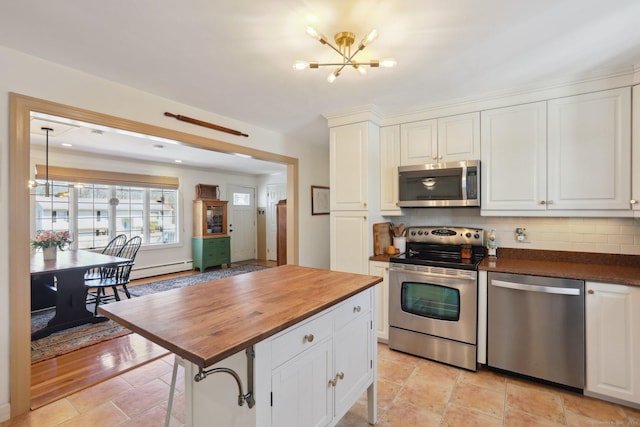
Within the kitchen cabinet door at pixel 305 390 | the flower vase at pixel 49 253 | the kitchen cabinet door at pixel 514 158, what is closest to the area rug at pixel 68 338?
the flower vase at pixel 49 253

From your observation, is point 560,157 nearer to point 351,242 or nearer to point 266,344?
point 351,242

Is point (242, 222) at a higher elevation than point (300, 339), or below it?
higher

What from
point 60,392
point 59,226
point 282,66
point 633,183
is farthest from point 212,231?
point 633,183

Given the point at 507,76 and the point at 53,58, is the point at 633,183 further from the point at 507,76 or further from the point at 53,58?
the point at 53,58

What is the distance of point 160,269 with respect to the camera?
618 cm

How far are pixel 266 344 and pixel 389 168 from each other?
2.47 metres

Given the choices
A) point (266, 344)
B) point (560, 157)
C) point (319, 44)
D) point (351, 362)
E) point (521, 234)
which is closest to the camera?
point (266, 344)

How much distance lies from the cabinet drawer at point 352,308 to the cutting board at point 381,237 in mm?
1248

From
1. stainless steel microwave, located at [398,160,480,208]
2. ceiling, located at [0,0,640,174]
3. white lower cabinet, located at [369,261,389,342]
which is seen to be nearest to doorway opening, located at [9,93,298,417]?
ceiling, located at [0,0,640,174]

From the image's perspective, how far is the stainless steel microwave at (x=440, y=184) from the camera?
8.79 ft

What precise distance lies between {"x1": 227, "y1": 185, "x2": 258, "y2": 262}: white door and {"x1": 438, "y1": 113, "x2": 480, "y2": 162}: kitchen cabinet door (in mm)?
5816

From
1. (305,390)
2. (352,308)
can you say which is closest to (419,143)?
(352,308)

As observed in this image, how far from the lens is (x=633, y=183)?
7.06 ft

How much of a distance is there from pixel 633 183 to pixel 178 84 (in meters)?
3.53
